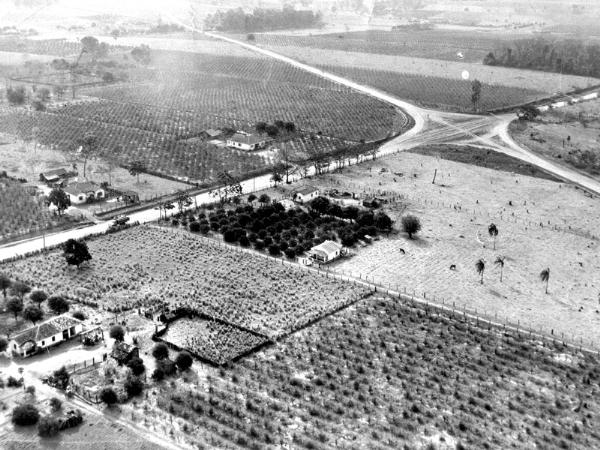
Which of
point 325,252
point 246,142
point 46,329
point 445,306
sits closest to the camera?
point 46,329

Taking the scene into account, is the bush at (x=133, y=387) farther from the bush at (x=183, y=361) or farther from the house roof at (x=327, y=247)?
the house roof at (x=327, y=247)

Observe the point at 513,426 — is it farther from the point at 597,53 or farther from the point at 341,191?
the point at 597,53

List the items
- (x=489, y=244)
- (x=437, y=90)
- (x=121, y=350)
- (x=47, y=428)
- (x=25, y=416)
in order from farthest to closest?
(x=437, y=90), (x=489, y=244), (x=121, y=350), (x=25, y=416), (x=47, y=428)

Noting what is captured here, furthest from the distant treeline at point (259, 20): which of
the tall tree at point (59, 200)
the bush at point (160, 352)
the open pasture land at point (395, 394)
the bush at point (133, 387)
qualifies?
the bush at point (133, 387)

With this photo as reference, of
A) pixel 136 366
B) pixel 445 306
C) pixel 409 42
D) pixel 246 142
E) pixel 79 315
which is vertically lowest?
pixel 445 306

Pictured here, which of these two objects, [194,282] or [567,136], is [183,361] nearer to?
[194,282]

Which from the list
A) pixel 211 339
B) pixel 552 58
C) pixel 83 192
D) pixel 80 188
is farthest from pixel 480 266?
pixel 552 58

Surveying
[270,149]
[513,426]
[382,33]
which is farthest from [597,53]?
[513,426]
